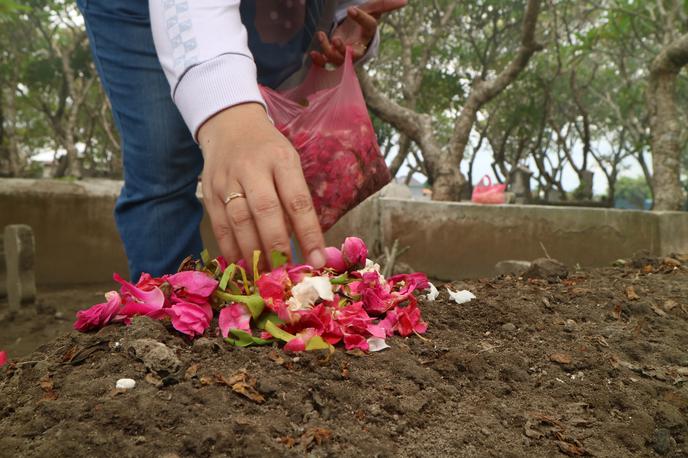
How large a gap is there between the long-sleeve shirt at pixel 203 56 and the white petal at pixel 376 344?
53 centimetres

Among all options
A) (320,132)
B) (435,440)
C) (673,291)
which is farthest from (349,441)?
(673,291)

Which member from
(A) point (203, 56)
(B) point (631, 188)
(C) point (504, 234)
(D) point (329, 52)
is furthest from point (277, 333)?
(B) point (631, 188)

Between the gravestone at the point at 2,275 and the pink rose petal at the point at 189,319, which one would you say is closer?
the pink rose petal at the point at 189,319

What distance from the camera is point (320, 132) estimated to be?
5.82ft

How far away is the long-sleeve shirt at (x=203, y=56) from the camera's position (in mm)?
1096

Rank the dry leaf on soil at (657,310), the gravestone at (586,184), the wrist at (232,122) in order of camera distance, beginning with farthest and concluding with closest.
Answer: the gravestone at (586,184), the dry leaf on soil at (657,310), the wrist at (232,122)

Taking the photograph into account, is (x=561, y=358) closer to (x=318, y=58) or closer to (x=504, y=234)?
(x=318, y=58)

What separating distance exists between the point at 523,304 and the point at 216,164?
0.95 metres

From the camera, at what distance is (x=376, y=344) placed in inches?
46.1

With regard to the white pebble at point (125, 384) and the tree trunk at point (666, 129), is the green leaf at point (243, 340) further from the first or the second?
the tree trunk at point (666, 129)

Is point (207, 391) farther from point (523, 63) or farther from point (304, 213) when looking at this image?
point (523, 63)

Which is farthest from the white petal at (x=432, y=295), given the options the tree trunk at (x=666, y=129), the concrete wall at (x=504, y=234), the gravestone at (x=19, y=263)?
the tree trunk at (x=666, y=129)

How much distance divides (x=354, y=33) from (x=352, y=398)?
148cm

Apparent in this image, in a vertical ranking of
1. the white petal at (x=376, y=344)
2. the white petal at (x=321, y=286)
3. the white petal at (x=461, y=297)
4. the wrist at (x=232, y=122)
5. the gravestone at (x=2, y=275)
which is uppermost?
the wrist at (x=232, y=122)
